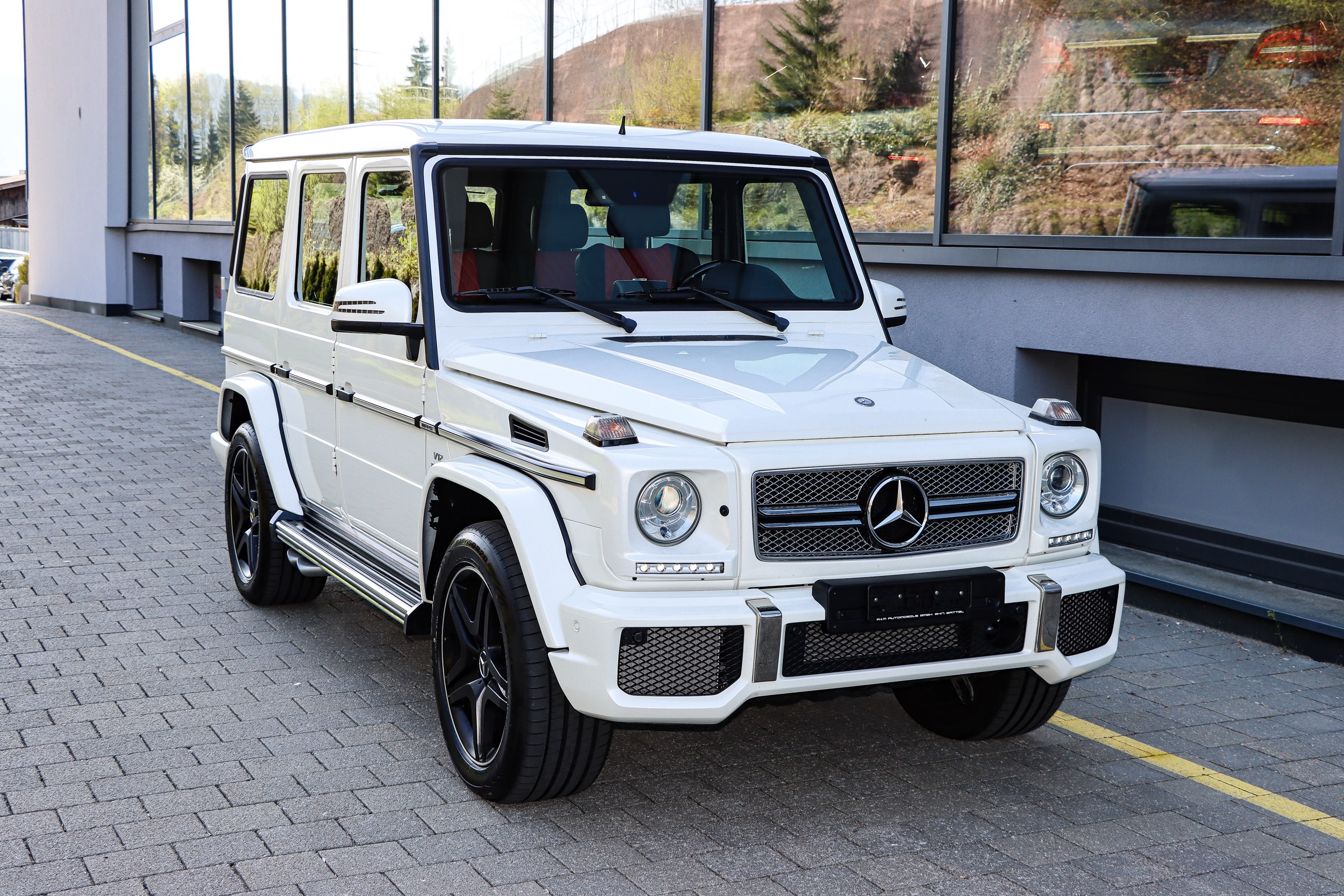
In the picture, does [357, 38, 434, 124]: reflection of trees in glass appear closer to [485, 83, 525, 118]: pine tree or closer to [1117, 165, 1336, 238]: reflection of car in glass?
[485, 83, 525, 118]: pine tree

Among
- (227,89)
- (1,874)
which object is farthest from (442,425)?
(227,89)

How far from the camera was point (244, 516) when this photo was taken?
652 cm

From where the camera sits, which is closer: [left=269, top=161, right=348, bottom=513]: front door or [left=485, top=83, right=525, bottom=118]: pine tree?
[left=269, top=161, right=348, bottom=513]: front door

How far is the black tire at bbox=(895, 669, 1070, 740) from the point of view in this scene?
4.55 meters

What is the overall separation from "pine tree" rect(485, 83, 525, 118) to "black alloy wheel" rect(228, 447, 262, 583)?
305 inches

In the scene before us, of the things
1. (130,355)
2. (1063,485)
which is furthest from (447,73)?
(1063,485)

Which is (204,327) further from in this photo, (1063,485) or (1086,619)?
(1086,619)

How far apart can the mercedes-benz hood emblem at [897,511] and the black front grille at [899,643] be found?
254 mm

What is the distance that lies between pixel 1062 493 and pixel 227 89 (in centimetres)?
1911

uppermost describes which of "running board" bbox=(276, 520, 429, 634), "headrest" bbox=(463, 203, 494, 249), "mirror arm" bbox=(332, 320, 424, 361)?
"headrest" bbox=(463, 203, 494, 249)

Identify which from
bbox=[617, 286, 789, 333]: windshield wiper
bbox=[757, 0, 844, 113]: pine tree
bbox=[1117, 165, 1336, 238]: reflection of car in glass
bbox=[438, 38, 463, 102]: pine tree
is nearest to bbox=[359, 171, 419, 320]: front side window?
bbox=[617, 286, 789, 333]: windshield wiper

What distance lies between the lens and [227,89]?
20781mm

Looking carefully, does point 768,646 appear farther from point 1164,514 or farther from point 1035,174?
point 1035,174

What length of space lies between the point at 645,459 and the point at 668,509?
0.53 feet
